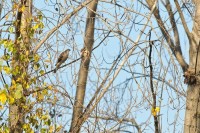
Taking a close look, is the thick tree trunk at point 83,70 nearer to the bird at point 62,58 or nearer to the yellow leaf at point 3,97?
the bird at point 62,58

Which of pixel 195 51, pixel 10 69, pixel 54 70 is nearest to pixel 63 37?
pixel 54 70

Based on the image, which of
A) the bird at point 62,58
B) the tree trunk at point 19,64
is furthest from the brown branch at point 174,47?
the tree trunk at point 19,64

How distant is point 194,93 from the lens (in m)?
7.19

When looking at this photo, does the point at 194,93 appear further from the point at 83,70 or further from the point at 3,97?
the point at 3,97

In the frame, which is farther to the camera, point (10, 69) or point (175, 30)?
point (175, 30)

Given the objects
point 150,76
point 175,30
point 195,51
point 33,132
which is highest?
point 175,30

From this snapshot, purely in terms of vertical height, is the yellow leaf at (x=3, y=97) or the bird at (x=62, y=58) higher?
the bird at (x=62, y=58)

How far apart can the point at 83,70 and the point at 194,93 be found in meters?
2.02

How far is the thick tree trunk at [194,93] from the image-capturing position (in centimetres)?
705

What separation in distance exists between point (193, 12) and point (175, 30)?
320 mm

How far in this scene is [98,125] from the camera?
7.59 m

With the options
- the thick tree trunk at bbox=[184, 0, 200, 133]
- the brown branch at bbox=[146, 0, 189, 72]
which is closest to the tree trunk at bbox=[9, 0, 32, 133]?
the brown branch at bbox=[146, 0, 189, 72]

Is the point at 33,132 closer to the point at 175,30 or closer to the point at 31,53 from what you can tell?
→ the point at 31,53

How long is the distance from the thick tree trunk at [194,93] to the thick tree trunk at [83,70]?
1284mm
